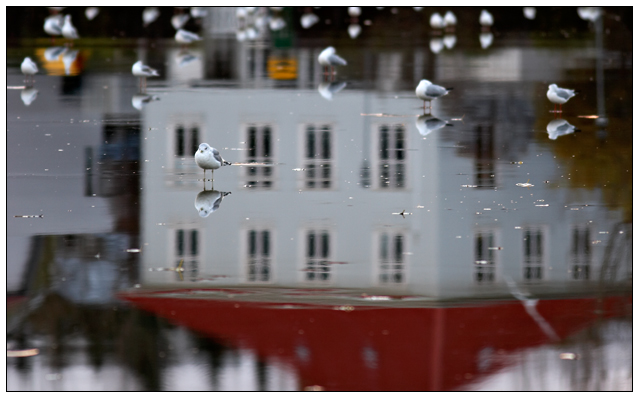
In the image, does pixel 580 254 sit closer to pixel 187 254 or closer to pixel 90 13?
pixel 187 254

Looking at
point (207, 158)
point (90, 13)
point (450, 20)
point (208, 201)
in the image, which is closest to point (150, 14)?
point (90, 13)

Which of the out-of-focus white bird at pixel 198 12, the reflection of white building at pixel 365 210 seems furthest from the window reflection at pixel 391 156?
the out-of-focus white bird at pixel 198 12

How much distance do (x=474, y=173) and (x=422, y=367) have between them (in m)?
4.89

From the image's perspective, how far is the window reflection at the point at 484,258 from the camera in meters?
6.68

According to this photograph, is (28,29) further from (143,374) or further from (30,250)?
(143,374)

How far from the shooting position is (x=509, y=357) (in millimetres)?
5324

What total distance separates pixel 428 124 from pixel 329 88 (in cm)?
333

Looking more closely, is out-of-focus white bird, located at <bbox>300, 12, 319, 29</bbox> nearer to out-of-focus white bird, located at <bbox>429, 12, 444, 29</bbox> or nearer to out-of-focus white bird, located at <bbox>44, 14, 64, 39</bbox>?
out-of-focus white bird, located at <bbox>429, 12, 444, 29</bbox>

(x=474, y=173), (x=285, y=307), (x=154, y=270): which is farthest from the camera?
(x=474, y=173)

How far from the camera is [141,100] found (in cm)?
1392

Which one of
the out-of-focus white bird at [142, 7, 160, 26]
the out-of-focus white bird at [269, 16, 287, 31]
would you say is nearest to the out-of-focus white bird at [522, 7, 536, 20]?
the out-of-focus white bird at [269, 16, 287, 31]

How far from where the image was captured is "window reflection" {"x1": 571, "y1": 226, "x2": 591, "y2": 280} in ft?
22.4

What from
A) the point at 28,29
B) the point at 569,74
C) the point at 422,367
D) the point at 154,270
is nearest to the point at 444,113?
the point at 569,74

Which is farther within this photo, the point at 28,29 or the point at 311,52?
the point at 28,29
